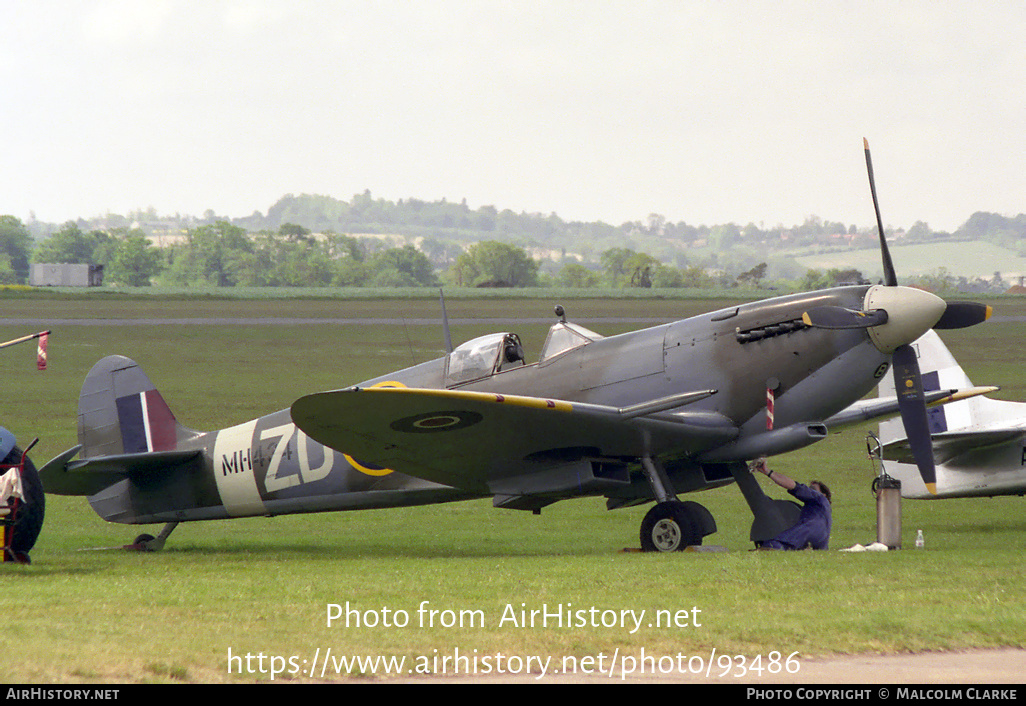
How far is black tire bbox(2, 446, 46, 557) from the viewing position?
1030 centimetres

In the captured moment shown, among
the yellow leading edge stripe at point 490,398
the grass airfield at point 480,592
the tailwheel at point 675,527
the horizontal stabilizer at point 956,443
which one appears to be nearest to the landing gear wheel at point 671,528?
the tailwheel at point 675,527

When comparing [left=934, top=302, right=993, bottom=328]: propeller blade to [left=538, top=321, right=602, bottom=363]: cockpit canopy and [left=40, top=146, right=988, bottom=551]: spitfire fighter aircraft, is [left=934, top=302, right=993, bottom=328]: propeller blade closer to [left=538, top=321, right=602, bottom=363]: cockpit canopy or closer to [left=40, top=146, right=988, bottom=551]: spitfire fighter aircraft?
[left=40, top=146, right=988, bottom=551]: spitfire fighter aircraft

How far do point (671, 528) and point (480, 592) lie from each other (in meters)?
3.55

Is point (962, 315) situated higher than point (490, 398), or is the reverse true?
point (962, 315)

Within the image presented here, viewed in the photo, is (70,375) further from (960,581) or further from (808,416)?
→ (960,581)

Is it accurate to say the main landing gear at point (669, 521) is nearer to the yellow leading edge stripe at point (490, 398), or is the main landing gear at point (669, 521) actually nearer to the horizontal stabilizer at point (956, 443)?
the yellow leading edge stripe at point (490, 398)

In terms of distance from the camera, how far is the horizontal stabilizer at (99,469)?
41.8ft

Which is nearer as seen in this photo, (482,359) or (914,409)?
(914,409)

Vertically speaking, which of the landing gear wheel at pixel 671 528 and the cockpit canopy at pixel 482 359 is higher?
the cockpit canopy at pixel 482 359

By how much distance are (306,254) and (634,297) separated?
3293 inches

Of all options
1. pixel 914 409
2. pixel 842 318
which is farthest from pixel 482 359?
pixel 914 409

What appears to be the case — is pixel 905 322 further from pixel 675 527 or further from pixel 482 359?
pixel 482 359

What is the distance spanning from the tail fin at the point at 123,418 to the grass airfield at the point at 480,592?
1.21 metres

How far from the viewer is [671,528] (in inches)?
443
